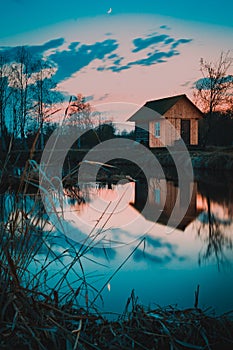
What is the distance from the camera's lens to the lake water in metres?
1.71

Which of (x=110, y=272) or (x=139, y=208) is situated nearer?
(x=110, y=272)

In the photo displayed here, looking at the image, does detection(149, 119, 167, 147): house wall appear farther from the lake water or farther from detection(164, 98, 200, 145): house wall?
the lake water

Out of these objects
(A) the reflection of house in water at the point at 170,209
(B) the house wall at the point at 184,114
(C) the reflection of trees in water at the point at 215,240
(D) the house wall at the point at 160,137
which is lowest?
(C) the reflection of trees in water at the point at 215,240

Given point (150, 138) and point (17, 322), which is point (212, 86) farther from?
point (17, 322)

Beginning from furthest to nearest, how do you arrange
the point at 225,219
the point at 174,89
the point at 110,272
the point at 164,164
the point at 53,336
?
1. the point at 174,89
2. the point at 164,164
3. the point at 225,219
4. the point at 110,272
5. the point at 53,336

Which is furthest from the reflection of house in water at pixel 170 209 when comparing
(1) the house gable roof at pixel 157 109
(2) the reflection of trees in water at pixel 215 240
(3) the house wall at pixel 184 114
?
(1) the house gable roof at pixel 157 109

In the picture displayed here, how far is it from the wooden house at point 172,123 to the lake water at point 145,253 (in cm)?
1524

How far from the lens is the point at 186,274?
7.18ft

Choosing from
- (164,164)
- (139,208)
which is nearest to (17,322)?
(139,208)

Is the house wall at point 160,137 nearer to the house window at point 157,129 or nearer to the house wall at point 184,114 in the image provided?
the house window at point 157,129

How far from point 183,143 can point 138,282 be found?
1781 centimetres

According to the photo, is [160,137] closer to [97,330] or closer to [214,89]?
[214,89]

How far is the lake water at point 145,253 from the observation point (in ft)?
5.63

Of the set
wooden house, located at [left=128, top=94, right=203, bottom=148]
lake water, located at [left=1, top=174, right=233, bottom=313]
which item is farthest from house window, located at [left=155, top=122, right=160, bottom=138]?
lake water, located at [left=1, top=174, right=233, bottom=313]
